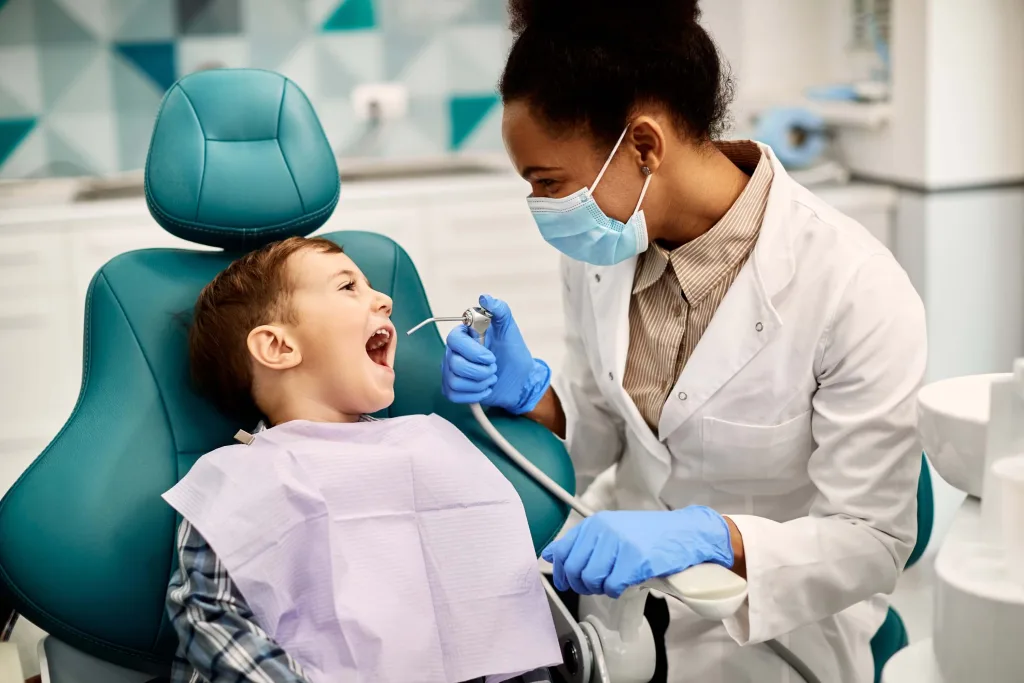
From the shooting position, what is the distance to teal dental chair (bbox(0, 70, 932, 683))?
1375 millimetres

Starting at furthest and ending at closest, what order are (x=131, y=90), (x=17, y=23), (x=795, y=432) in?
(x=131, y=90)
(x=17, y=23)
(x=795, y=432)

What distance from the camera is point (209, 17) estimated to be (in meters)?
3.46

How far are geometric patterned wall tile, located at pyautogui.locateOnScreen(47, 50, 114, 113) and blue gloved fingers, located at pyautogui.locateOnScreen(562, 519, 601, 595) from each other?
266cm

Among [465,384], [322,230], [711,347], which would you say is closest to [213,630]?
[465,384]

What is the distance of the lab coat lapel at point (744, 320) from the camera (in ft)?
5.12

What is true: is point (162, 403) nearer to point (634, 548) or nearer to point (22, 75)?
point (634, 548)

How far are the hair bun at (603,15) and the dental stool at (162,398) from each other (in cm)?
39

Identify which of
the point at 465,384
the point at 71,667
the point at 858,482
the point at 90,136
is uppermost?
the point at 90,136

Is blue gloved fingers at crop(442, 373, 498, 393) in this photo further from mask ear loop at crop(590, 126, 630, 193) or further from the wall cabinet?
the wall cabinet

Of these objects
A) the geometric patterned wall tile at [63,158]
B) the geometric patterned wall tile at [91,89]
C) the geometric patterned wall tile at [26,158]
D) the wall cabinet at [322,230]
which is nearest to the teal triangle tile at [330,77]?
the wall cabinet at [322,230]

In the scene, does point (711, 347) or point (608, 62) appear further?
point (711, 347)

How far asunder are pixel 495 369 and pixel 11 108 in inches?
96.3

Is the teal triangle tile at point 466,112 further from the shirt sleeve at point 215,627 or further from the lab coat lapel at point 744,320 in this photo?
the shirt sleeve at point 215,627

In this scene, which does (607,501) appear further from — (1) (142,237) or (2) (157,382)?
(1) (142,237)
